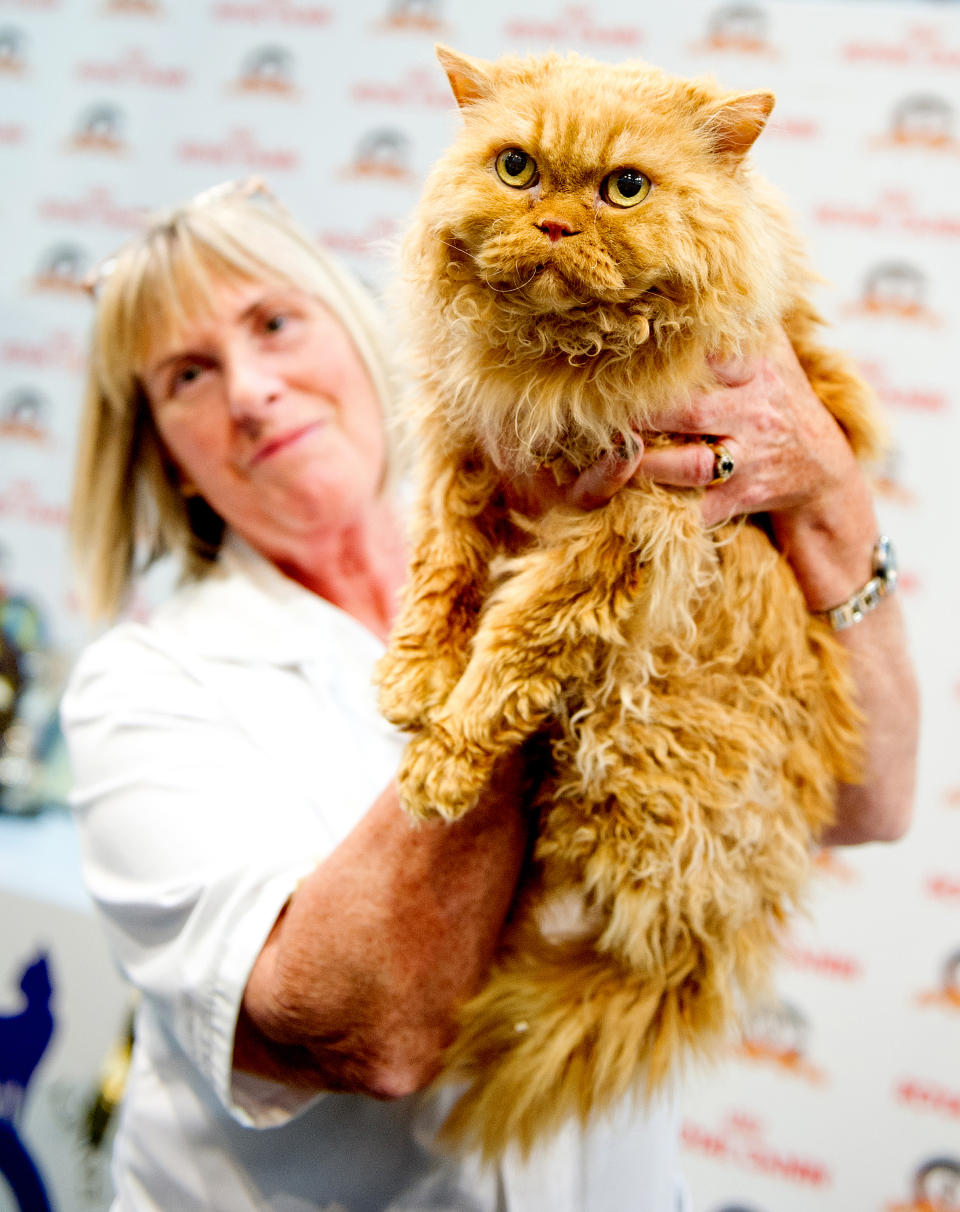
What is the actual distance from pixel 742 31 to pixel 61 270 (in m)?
1.81

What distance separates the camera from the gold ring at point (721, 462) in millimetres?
675

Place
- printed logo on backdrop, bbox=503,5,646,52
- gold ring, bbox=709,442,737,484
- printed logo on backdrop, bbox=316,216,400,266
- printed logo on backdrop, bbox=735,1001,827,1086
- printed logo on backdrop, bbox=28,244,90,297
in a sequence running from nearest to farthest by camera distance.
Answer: gold ring, bbox=709,442,737,484 < printed logo on backdrop, bbox=735,1001,827,1086 < printed logo on backdrop, bbox=503,5,646,52 < printed logo on backdrop, bbox=316,216,400,266 < printed logo on backdrop, bbox=28,244,90,297

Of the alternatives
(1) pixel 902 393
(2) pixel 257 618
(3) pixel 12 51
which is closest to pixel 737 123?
(2) pixel 257 618

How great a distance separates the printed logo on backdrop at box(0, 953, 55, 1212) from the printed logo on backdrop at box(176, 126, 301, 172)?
191cm

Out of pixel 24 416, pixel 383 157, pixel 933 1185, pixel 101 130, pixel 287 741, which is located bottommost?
pixel 933 1185

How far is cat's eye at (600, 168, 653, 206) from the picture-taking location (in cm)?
59

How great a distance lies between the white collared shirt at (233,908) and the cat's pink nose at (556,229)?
565mm

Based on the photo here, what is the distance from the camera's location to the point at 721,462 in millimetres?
674

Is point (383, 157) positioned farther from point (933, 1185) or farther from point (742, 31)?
point (933, 1185)

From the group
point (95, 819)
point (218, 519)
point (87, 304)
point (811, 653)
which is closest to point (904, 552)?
point (811, 653)

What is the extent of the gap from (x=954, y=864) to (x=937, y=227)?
1294mm

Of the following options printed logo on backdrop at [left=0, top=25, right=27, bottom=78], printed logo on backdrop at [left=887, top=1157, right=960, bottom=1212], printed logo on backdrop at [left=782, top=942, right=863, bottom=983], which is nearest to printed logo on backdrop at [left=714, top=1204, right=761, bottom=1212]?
printed logo on backdrop at [left=887, top=1157, right=960, bottom=1212]

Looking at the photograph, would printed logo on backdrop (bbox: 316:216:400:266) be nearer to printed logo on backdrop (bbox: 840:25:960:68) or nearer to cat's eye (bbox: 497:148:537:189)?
printed logo on backdrop (bbox: 840:25:960:68)

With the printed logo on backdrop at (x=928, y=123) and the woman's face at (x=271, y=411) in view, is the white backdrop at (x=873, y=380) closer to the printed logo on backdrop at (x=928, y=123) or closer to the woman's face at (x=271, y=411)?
the printed logo on backdrop at (x=928, y=123)
